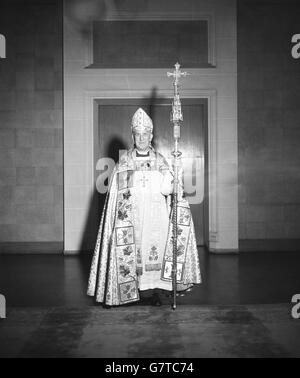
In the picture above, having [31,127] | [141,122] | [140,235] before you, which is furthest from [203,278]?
[31,127]

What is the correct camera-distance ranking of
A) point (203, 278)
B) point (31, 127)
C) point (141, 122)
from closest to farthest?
point (141, 122) → point (203, 278) → point (31, 127)

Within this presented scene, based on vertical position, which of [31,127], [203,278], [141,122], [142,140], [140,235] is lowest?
[203,278]

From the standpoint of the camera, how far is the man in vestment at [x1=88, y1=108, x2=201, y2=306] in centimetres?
330

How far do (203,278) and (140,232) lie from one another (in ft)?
4.28

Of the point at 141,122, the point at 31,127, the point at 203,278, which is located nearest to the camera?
the point at 141,122

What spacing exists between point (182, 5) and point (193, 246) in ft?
13.0

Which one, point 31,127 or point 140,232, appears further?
point 31,127

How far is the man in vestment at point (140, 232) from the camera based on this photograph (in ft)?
10.8

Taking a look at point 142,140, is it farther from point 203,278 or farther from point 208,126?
point 208,126

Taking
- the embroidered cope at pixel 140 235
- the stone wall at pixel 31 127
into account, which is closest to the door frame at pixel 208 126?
the stone wall at pixel 31 127

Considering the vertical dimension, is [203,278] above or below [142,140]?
below

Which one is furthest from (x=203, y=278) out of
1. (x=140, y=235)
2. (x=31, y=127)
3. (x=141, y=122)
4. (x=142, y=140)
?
(x=31, y=127)

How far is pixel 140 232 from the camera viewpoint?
11.3ft

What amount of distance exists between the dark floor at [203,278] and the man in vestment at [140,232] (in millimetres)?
309
